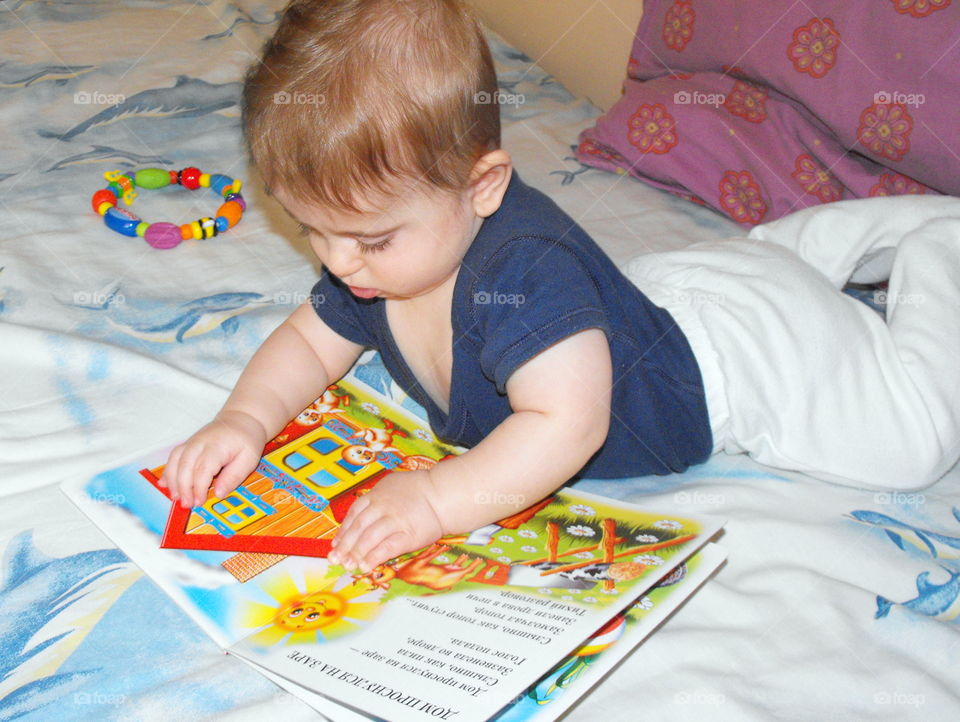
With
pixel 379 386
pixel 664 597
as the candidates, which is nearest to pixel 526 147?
pixel 379 386

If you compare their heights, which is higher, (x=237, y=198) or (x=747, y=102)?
(x=747, y=102)

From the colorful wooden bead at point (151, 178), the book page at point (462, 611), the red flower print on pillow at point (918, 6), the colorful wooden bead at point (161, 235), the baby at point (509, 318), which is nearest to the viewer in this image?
the book page at point (462, 611)

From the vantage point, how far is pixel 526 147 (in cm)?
133

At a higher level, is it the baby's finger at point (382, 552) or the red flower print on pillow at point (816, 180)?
the red flower print on pillow at point (816, 180)

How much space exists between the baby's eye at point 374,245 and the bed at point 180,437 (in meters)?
0.25

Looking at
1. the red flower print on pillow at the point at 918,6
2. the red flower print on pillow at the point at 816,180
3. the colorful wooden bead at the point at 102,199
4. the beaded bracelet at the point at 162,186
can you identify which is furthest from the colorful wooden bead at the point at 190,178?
the red flower print on pillow at the point at 918,6

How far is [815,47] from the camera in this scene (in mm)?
1057

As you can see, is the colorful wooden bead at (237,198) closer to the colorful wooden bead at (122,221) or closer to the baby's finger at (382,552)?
the colorful wooden bead at (122,221)

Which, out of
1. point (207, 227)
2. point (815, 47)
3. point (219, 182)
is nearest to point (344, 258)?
point (207, 227)

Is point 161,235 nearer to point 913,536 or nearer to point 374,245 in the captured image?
point 374,245

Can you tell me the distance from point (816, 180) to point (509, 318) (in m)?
0.58

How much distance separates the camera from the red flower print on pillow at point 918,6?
3.12ft

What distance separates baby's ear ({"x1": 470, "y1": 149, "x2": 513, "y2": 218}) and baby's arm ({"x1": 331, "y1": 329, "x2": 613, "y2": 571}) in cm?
13

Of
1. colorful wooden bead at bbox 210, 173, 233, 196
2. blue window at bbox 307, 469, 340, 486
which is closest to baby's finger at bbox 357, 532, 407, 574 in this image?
blue window at bbox 307, 469, 340, 486
